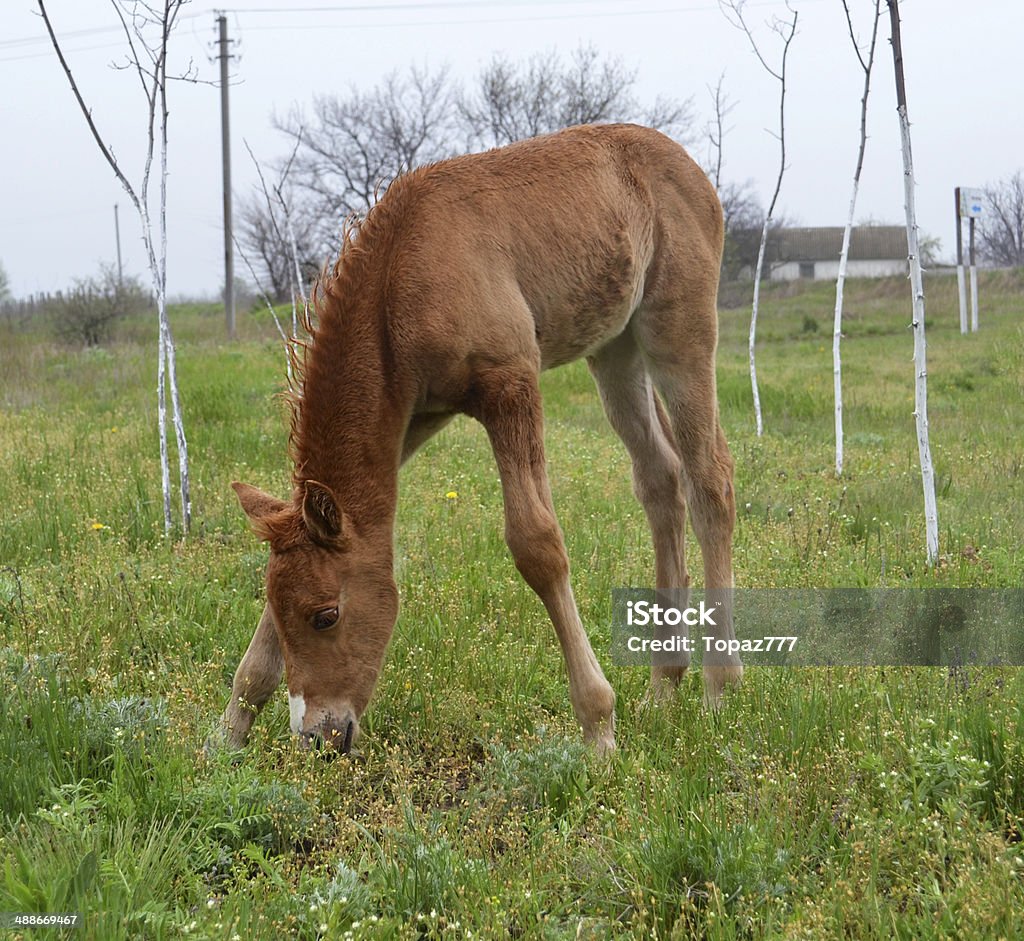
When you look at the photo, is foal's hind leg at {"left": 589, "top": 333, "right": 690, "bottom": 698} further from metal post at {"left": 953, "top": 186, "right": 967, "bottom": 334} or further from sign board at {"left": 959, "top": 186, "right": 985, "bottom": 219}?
sign board at {"left": 959, "top": 186, "right": 985, "bottom": 219}

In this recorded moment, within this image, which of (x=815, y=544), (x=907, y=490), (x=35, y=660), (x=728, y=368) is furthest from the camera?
(x=728, y=368)

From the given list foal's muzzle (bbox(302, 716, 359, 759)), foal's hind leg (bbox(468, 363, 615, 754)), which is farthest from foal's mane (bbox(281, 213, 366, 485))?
foal's muzzle (bbox(302, 716, 359, 759))

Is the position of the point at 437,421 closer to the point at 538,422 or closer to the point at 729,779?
the point at 538,422

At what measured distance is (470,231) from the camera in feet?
11.3

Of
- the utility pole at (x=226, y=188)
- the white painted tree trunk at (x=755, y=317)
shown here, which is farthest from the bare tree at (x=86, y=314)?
the white painted tree trunk at (x=755, y=317)

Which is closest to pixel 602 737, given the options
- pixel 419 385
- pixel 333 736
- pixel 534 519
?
pixel 534 519

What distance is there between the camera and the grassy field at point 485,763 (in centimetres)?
236

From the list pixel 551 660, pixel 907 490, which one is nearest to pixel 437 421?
pixel 551 660

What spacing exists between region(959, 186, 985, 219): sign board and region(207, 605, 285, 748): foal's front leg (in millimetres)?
25206

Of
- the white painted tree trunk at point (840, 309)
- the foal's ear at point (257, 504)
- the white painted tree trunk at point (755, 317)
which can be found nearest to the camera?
the foal's ear at point (257, 504)

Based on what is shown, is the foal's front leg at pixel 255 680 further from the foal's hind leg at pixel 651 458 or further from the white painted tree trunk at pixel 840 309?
the white painted tree trunk at pixel 840 309

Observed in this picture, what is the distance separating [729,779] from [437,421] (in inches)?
63.2

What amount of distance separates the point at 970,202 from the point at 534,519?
83.6 feet

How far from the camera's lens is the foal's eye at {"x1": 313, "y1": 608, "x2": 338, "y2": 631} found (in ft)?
10.5
